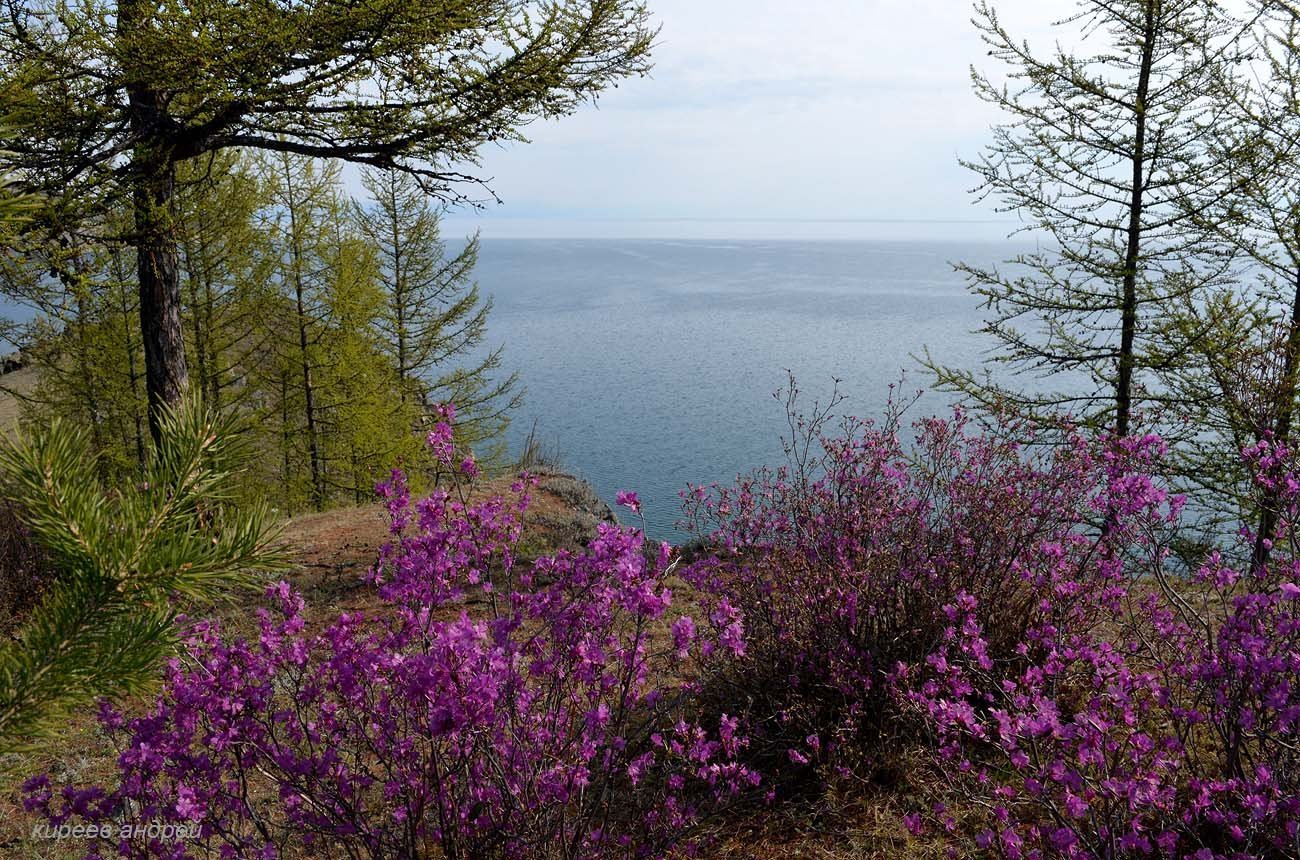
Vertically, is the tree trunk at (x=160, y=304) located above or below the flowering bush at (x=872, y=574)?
above

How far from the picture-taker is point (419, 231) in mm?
19172

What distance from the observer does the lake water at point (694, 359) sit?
2327cm

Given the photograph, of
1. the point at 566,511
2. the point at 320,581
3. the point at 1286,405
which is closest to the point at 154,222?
the point at 320,581

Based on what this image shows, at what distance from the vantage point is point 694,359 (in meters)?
37.9

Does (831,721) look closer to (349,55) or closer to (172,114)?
(349,55)

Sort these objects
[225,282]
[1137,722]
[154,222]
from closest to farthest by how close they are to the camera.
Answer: [1137,722] < [154,222] < [225,282]

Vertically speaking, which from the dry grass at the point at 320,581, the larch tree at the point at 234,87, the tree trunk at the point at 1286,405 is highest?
the larch tree at the point at 234,87

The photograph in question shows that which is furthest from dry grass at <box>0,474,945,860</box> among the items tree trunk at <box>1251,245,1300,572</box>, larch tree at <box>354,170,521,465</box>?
larch tree at <box>354,170,521,465</box>

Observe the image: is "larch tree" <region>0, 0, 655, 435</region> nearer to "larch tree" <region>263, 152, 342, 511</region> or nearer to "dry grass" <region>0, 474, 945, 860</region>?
"dry grass" <region>0, 474, 945, 860</region>

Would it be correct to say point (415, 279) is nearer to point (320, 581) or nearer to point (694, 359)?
point (320, 581)

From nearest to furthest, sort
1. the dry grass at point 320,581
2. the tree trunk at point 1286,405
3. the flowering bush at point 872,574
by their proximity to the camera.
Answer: the flowering bush at point 872,574, the tree trunk at point 1286,405, the dry grass at point 320,581

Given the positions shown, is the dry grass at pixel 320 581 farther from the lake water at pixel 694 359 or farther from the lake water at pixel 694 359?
the lake water at pixel 694 359

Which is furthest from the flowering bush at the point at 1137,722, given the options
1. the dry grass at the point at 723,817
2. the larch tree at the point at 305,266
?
the larch tree at the point at 305,266

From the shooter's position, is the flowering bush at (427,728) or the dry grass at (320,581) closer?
the flowering bush at (427,728)
